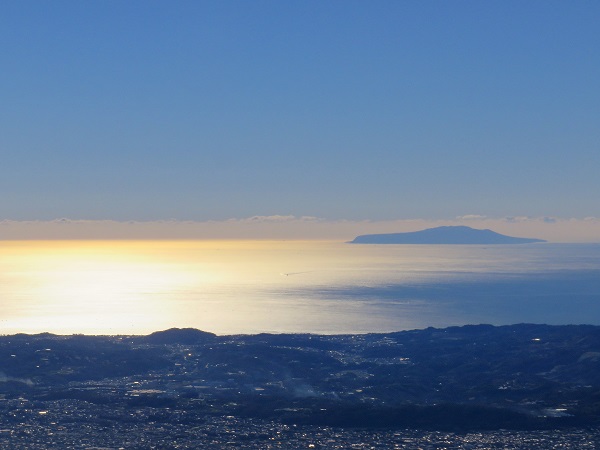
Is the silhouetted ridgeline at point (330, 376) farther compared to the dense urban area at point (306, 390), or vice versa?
the silhouetted ridgeline at point (330, 376)

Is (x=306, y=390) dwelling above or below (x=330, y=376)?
below

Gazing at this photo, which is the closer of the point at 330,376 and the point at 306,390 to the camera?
the point at 306,390

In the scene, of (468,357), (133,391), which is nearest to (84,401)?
(133,391)

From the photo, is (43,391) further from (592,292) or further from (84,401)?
(592,292)

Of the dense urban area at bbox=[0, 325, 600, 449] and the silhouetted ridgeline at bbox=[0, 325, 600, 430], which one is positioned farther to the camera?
the silhouetted ridgeline at bbox=[0, 325, 600, 430]
